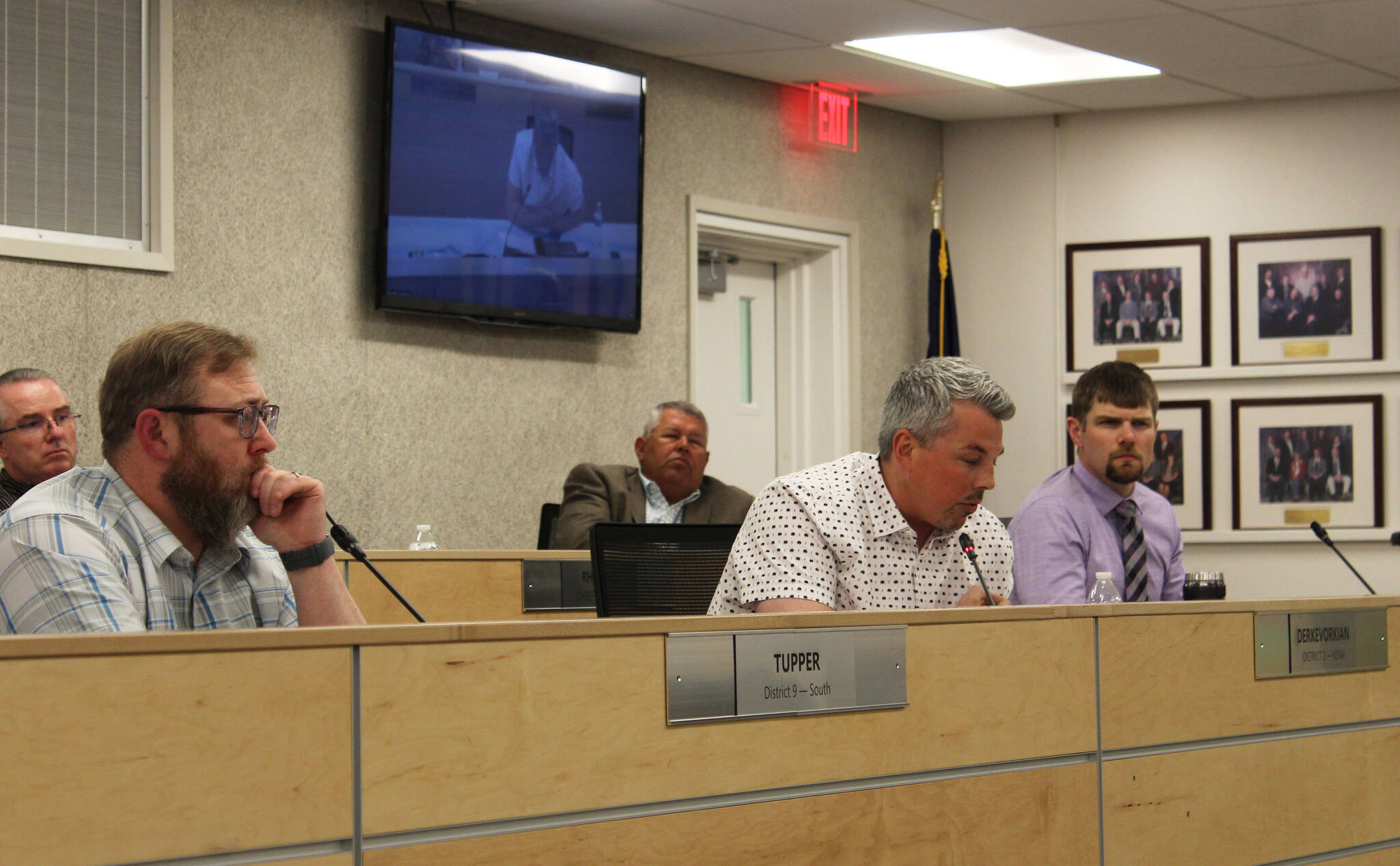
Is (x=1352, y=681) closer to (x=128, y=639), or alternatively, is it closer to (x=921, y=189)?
(x=128, y=639)

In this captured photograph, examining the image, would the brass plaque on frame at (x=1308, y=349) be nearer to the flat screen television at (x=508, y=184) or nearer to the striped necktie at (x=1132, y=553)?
the flat screen television at (x=508, y=184)

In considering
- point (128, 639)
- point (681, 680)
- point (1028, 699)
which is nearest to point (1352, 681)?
point (1028, 699)

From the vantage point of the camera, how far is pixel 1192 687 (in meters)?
2.13

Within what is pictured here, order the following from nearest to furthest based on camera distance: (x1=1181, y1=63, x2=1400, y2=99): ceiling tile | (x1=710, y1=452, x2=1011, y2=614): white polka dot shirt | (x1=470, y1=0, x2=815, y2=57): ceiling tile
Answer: (x1=710, y1=452, x2=1011, y2=614): white polka dot shirt → (x1=470, y1=0, x2=815, y2=57): ceiling tile → (x1=1181, y1=63, x2=1400, y2=99): ceiling tile

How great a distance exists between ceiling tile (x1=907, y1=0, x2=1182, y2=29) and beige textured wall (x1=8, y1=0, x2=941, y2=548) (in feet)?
3.95

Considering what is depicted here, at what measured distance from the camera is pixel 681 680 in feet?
5.34

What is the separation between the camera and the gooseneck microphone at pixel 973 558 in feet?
8.09

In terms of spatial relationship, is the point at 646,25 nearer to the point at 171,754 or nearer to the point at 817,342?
the point at 817,342

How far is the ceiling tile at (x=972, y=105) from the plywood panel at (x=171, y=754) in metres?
4.98

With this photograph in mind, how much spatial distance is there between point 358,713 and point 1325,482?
5314 mm

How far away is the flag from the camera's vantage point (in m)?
6.26

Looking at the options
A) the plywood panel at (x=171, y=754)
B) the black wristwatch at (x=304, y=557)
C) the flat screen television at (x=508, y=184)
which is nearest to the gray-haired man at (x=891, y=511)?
the black wristwatch at (x=304, y=557)

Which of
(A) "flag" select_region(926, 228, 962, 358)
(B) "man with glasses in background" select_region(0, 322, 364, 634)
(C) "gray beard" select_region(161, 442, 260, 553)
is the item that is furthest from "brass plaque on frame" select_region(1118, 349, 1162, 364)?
(C) "gray beard" select_region(161, 442, 260, 553)

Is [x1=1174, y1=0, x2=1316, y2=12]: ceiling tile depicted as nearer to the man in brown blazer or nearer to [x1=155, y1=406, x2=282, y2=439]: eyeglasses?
the man in brown blazer
